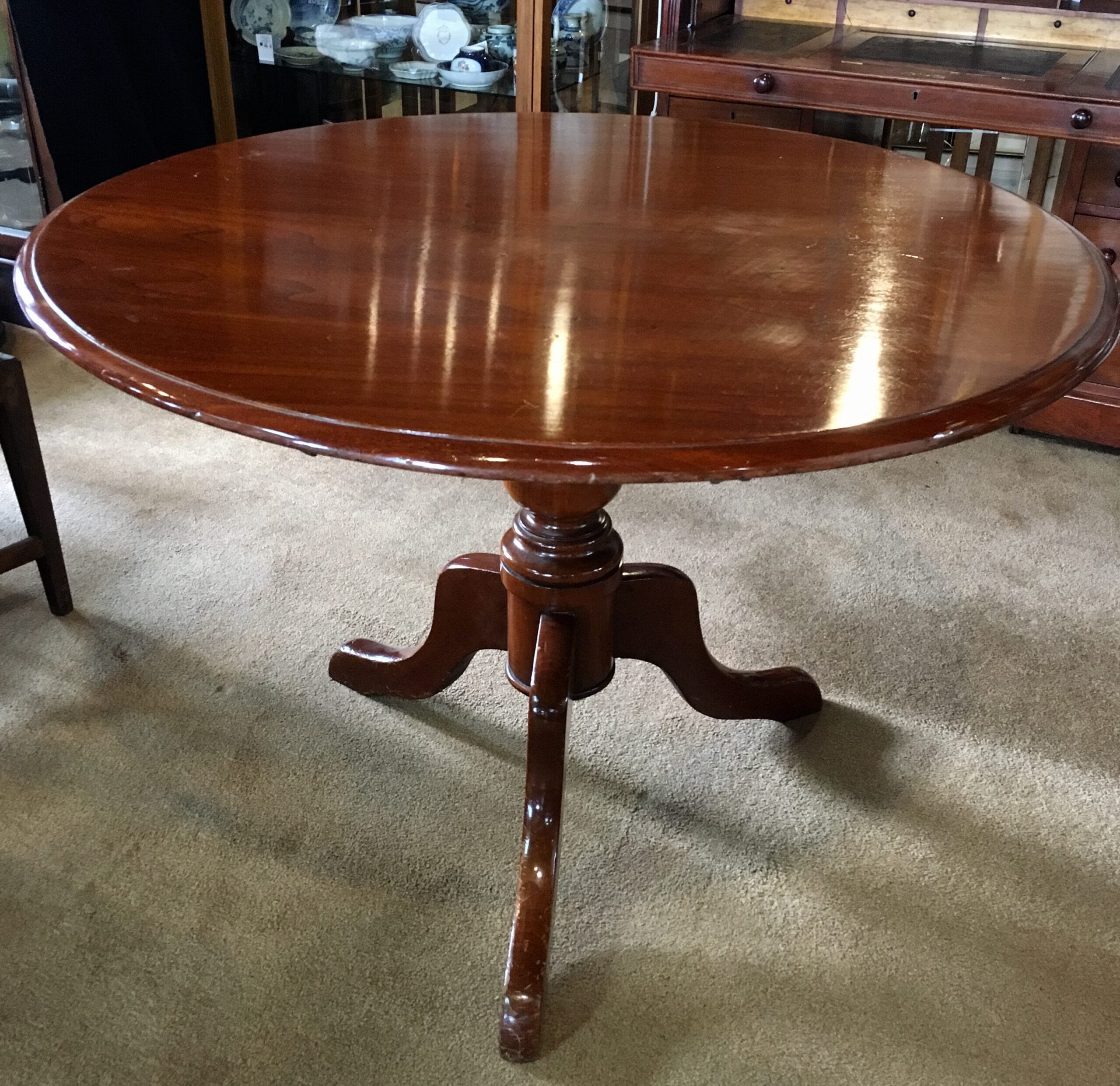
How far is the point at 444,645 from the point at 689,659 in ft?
1.18

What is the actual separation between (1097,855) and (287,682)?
121 cm

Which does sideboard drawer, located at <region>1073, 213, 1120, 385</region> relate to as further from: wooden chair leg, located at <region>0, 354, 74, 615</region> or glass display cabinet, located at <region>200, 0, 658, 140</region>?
wooden chair leg, located at <region>0, 354, 74, 615</region>

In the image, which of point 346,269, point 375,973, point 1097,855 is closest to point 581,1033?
point 375,973

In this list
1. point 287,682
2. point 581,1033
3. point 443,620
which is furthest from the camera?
point 287,682

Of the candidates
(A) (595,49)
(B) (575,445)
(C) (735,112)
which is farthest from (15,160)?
(B) (575,445)

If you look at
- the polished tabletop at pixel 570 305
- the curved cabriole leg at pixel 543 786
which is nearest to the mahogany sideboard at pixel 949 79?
the polished tabletop at pixel 570 305

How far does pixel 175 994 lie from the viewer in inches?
52.7

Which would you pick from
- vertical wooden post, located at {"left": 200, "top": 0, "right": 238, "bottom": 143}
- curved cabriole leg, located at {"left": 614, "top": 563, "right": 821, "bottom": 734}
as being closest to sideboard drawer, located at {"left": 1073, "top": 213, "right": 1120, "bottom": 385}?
curved cabriole leg, located at {"left": 614, "top": 563, "right": 821, "bottom": 734}

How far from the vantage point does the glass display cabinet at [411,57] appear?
2.88 metres

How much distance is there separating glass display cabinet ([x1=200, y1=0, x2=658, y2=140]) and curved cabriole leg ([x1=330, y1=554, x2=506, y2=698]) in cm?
164

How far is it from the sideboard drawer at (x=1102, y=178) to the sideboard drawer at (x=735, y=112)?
60cm

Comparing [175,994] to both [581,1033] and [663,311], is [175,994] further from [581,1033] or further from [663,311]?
[663,311]

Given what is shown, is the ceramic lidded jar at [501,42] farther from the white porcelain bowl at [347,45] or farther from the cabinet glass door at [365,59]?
the white porcelain bowl at [347,45]

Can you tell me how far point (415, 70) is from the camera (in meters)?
3.04
